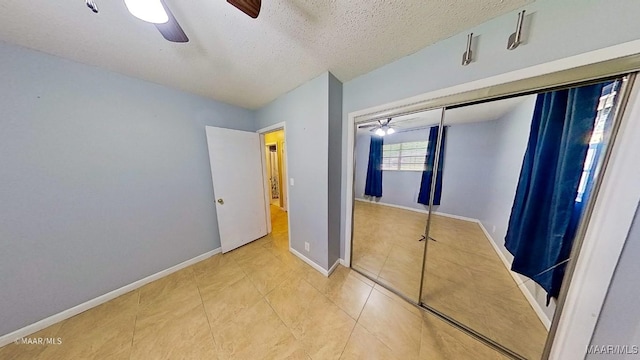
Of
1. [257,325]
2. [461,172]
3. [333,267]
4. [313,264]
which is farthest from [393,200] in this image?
[257,325]

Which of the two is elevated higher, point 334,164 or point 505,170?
point 334,164

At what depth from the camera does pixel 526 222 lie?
4.81 ft

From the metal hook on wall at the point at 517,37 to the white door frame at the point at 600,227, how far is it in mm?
158

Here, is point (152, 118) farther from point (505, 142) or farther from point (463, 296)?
point (505, 142)

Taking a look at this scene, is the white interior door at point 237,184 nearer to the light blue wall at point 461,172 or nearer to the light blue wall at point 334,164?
the light blue wall at point 334,164

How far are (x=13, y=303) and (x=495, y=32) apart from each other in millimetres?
4070

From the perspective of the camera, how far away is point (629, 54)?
72 cm

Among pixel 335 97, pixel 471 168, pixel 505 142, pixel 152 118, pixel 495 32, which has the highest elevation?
pixel 495 32

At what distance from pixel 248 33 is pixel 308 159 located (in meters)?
1.16

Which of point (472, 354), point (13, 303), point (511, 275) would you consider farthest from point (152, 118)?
point (511, 275)

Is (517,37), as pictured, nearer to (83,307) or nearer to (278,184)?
(83,307)

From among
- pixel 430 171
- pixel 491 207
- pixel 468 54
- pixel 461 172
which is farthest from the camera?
pixel 430 171

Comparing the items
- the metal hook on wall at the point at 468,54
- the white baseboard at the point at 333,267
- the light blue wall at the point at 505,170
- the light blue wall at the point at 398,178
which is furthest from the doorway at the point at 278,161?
the light blue wall at the point at 505,170

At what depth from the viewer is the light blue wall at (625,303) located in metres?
0.75
